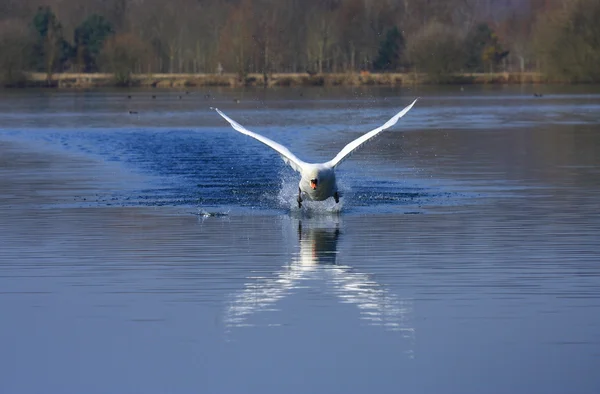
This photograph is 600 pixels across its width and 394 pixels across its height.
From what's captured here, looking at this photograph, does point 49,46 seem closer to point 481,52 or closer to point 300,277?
point 481,52

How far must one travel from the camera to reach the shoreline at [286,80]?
436 feet

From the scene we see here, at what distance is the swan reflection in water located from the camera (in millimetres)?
14070

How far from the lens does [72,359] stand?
1270 centimetres

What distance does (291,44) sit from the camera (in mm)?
155250

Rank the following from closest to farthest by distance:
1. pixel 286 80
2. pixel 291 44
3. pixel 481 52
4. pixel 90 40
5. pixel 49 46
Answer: pixel 286 80
pixel 49 46
pixel 291 44
pixel 481 52
pixel 90 40

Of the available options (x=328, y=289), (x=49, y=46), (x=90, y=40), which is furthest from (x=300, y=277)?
(x=90, y=40)

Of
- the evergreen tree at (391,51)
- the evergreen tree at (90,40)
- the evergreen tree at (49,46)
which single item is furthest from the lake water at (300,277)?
the evergreen tree at (90,40)

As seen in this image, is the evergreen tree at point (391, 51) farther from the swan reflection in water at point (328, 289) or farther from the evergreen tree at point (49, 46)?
the swan reflection in water at point (328, 289)

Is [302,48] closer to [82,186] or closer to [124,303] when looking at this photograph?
[82,186]

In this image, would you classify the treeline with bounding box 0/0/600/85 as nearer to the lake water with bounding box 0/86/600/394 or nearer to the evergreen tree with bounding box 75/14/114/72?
the evergreen tree with bounding box 75/14/114/72

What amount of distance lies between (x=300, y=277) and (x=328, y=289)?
3.17 feet

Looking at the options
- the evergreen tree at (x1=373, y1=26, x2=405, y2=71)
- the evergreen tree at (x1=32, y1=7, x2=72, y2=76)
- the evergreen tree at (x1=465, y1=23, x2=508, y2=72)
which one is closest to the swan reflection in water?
the evergreen tree at (x1=32, y1=7, x2=72, y2=76)

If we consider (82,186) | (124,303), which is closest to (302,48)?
(82,186)

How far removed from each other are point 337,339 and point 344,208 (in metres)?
11.3
